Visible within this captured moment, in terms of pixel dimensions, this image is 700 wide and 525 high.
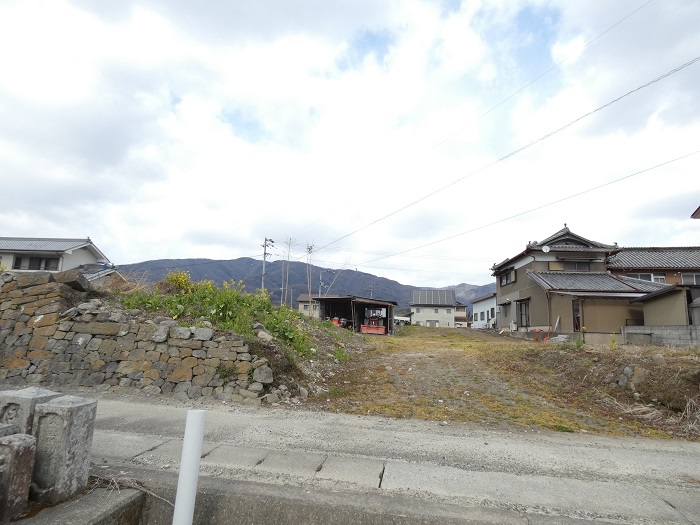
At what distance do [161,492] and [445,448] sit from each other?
127 inches

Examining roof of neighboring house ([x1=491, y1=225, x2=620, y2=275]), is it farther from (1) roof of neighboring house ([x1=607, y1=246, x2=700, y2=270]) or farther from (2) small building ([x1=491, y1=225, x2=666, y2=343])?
(1) roof of neighboring house ([x1=607, y1=246, x2=700, y2=270])

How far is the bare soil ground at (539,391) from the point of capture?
6.14 metres

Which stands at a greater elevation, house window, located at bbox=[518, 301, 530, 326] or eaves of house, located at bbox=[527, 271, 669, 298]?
eaves of house, located at bbox=[527, 271, 669, 298]

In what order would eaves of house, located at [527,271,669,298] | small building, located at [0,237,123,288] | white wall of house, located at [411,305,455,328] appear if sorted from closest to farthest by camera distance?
eaves of house, located at [527,271,669,298] < small building, located at [0,237,123,288] < white wall of house, located at [411,305,455,328]

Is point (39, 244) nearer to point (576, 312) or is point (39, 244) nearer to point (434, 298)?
point (576, 312)

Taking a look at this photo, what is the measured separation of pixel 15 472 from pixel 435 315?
57.5 meters

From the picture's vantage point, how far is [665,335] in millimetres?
12250

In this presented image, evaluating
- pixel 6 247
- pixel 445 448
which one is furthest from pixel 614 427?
pixel 6 247

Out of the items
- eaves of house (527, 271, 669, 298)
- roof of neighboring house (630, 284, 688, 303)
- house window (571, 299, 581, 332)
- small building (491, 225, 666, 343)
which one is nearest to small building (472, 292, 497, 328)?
small building (491, 225, 666, 343)

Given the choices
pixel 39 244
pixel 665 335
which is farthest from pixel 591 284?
pixel 39 244

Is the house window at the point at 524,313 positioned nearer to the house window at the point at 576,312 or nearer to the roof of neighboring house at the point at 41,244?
the house window at the point at 576,312

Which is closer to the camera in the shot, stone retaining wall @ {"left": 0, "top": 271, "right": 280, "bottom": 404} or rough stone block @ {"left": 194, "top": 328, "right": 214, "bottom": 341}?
stone retaining wall @ {"left": 0, "top": 271, "right": 280, "bottom": 404}

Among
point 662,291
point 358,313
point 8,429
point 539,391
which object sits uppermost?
point 662,291

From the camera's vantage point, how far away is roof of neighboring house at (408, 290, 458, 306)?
5794cm
